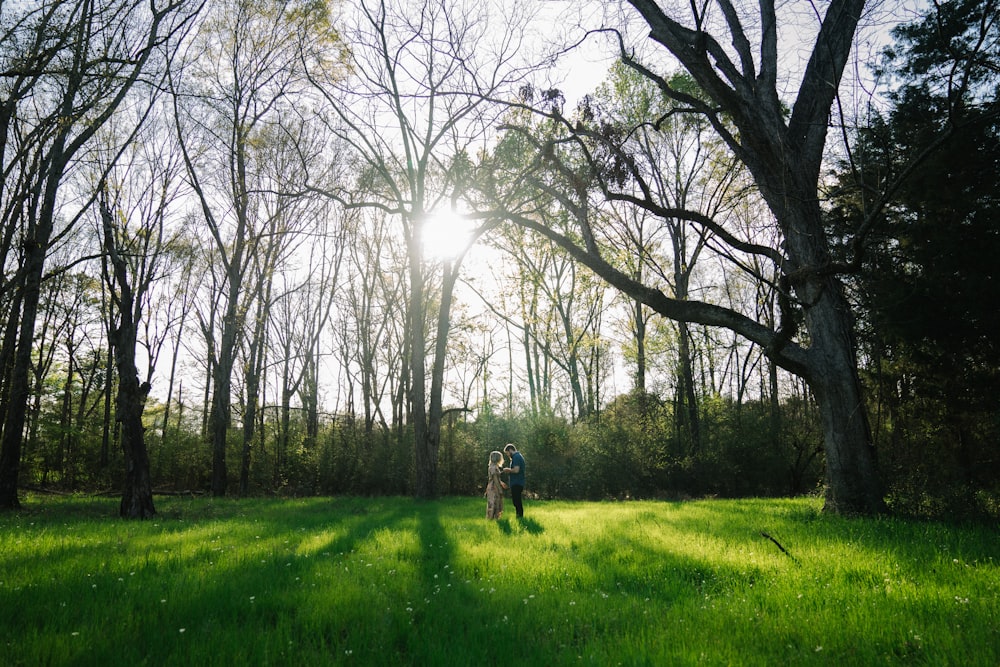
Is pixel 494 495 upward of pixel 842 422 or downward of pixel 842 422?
downward

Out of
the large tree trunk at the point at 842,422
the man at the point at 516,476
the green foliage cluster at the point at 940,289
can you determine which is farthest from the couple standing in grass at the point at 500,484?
the green foliage cluster at the point at 940,289

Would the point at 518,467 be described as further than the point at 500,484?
Yes

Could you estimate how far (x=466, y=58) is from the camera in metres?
15.1

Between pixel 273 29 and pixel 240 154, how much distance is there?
4441 millimetres

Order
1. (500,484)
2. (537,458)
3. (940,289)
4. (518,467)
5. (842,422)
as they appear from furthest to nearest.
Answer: (537,458) < (518,467) < (500,484) < (940,289) < (842,422)

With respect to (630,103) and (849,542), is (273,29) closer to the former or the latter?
(630,103)

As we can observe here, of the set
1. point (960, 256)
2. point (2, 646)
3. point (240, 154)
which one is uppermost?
point (240, 154)

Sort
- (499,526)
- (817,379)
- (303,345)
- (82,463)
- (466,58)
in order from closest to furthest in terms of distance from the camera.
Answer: (817,379) < (499,526) < (466,58) < (82,463) < (303,345)

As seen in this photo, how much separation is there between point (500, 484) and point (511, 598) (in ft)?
24.0

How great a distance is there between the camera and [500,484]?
38.7 feet

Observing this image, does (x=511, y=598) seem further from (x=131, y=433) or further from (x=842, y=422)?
(x=131, y=433)

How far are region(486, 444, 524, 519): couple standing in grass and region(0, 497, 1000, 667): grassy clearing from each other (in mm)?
3578

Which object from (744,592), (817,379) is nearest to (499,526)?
(744,592)

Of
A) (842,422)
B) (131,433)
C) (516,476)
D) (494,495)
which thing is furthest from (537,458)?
(131,433)
